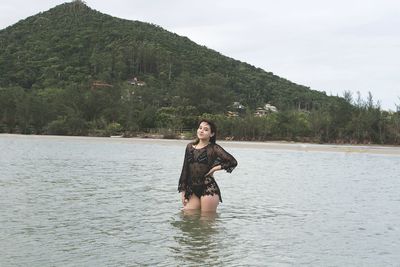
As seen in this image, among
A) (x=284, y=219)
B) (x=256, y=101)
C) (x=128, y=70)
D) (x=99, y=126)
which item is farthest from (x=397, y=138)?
(x=128, y=70)

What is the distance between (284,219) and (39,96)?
6592 cm

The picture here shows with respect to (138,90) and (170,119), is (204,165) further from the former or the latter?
(138,90)

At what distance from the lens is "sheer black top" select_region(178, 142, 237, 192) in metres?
9.62

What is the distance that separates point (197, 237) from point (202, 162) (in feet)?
5.62

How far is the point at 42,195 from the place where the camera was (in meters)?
13.2

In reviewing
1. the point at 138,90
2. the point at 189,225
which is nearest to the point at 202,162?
the point at 189,225

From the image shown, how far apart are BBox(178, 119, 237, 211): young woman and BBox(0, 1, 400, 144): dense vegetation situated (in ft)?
141

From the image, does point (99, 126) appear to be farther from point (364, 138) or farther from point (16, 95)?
point (364, 138)

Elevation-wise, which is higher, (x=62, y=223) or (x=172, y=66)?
(x=172, y=66)

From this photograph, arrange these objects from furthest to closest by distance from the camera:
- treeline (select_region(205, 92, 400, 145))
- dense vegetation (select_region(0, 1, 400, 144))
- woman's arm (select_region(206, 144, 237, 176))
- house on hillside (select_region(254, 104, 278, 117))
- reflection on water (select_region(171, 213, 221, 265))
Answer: house on hillside (select_region(254, 104, 278, 117)) < dense vegetation (select_region(0, 1, 400, 144)) < treeline (select_region(205, 92, 400, 145)) < woman's arm (select_region(206, 144, 237, 176)) < reflection on water (select_region(171, 213, 221, 265))

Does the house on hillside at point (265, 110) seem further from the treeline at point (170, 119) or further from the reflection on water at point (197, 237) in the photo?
the reflection on water at point (197, 237)

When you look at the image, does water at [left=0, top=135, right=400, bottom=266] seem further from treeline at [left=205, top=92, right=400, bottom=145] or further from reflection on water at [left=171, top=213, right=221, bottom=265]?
treeline at [left=205, top=92, right=400, bottom=145]

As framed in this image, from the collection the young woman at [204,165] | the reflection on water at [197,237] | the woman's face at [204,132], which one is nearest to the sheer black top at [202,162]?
the young woman at [204,165]

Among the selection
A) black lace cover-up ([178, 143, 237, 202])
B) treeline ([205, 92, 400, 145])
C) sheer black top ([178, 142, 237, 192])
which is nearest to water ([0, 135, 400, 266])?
black lace cover-up ([178, 143, 237, 202])
